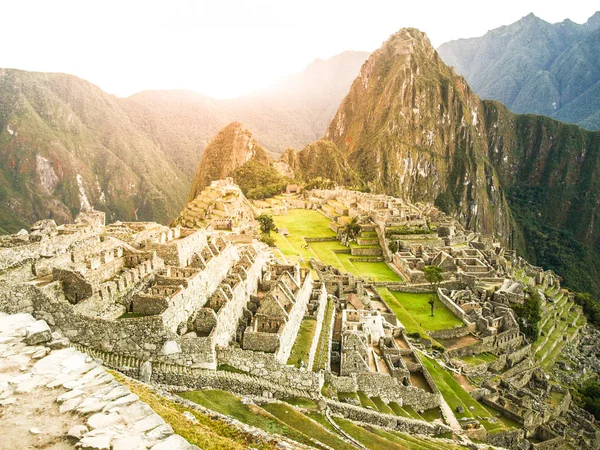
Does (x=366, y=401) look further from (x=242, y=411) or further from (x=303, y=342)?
(x=242, y=411)

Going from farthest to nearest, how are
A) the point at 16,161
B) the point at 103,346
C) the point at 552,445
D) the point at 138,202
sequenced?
the point at 138,202
the point at 16,161
the point at 552,445
the point at 103,346

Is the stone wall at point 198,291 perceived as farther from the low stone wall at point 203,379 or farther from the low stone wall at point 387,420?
the low stone wall at point 387,420

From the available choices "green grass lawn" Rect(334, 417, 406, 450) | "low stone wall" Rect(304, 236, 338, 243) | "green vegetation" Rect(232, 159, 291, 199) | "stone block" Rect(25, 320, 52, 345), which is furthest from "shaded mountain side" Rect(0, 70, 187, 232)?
"stone block" Rect(25, 320, 52, 345)

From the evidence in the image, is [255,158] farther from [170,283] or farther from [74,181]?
[170,283]

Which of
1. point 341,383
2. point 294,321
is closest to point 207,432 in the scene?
point 341,383

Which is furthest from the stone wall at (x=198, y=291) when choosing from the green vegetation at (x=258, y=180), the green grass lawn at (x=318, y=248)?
the green vegetation at (x=258, y=180)

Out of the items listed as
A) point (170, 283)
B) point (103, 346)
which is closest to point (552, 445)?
point (170, 283)
